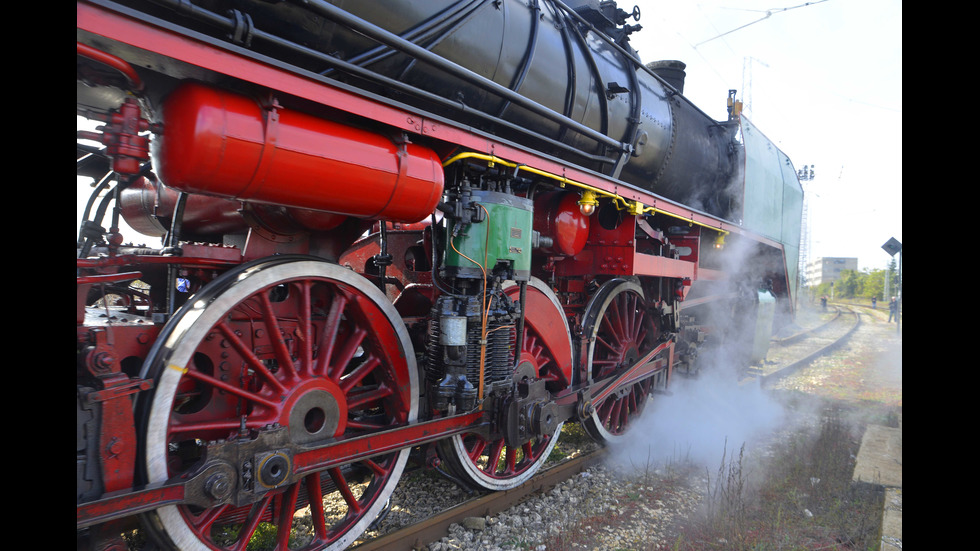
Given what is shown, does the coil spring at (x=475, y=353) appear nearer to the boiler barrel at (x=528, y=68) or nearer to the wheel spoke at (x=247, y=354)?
the wheel spoke at (x=247, y=354)

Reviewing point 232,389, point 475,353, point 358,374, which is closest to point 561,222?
point 475,353

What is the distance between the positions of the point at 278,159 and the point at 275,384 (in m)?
1.00

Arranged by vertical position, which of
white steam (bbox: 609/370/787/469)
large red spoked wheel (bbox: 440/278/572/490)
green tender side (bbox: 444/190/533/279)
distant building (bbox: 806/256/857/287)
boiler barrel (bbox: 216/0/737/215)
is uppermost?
distant building (bbox: 806/256/857/287)

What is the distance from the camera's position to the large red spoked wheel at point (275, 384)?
6.58 feet

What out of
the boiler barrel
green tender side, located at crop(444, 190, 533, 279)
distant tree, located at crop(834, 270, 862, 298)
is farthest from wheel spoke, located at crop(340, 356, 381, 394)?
distant tree, located at crop(834, 270, 862, 298)

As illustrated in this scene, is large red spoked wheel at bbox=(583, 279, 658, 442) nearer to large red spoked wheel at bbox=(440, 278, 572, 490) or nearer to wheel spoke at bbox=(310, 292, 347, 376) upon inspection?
large red spoked wheel at bbox=(440, 278, 572, 490)

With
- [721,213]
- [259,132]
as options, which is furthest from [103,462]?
[721,213]

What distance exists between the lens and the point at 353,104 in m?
2.12

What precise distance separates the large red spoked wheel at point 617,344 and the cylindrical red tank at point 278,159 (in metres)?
2.44

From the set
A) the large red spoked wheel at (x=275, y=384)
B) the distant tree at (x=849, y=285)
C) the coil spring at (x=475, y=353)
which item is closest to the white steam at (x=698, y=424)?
the coil spring at (x=475, y=353)

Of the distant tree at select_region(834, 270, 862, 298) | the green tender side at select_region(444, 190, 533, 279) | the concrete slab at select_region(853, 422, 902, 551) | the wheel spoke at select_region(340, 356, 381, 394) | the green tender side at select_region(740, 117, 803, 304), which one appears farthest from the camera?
the distant tree at select_region(834, 270, 862, 298)

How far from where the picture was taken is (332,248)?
2.73 m

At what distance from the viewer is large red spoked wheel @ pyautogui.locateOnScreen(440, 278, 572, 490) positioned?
3208 mm

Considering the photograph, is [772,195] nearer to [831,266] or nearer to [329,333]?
[329,333]
